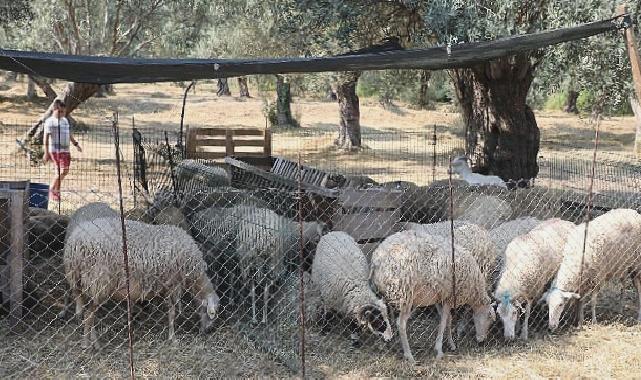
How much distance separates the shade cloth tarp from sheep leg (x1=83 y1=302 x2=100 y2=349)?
204 cm

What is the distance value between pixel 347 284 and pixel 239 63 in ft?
7.34

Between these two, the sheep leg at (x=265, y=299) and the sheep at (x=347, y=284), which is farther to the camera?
the sheep leg at (x=265, y=299)

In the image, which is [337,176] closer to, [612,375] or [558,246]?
[558,246]

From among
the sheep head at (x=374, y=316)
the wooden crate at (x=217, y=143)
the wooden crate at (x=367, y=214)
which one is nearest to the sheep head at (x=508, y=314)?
the sheep head at (x=374, y=316)

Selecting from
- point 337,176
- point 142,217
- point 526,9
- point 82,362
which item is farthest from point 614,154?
point 82,362

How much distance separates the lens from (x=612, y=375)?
19.9 feet

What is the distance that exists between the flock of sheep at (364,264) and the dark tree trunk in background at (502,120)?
497 centimetres

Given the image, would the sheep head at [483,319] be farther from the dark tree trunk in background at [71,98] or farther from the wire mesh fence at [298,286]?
the dark tree trunk in background at [71,98]

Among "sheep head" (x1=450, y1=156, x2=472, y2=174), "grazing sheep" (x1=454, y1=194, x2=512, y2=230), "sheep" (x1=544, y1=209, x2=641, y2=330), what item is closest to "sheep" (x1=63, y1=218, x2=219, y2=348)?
"sheep" (x1=544, y1=209, x2=641, y2=330)

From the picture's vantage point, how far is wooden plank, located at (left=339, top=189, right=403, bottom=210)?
7930mm

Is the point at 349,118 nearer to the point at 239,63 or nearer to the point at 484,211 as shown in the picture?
the point at 484,211

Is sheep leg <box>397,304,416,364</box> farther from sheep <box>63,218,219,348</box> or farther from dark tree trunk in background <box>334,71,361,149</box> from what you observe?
dark tree trunk in background <box>334,71,361,149</box>

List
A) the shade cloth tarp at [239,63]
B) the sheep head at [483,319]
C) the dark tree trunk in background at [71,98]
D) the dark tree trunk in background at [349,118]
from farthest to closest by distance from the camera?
the dark tree trunk in background at [349,118] → the dark tree trunk in background at [71,98] → the sheep head at [483,319] → the shade cloth tarp at [239,63]

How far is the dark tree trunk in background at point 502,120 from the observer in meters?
12.7
